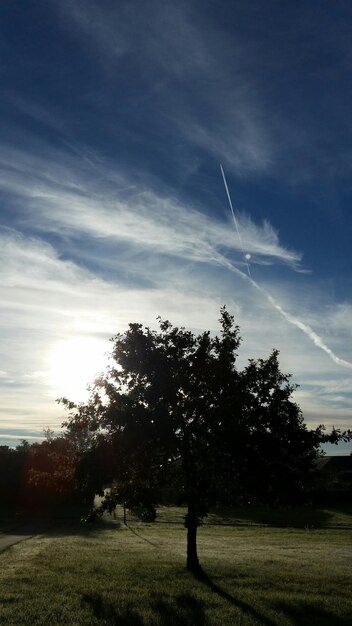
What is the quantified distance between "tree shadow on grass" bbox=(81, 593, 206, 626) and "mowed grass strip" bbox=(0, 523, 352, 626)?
1.0 inches

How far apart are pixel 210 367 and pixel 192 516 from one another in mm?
5783

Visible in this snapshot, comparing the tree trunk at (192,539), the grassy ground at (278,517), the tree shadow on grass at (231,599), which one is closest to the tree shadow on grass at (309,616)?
the tree shadow on grass at (231,599)

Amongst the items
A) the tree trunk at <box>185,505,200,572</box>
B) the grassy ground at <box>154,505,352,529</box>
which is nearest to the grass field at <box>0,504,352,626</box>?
the tree trunk at <box>185,505,200,572</box>

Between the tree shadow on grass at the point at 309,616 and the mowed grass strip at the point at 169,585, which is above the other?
the tree shadow on grass at the point at 309,616

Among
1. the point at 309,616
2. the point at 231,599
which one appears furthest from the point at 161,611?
the point at 309,616

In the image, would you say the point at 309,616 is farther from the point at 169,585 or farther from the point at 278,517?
the point at 278,517

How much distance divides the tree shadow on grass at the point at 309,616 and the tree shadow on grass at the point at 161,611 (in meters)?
2.33

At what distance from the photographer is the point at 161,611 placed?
44.5 feet

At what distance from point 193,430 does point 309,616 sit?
24.9ft

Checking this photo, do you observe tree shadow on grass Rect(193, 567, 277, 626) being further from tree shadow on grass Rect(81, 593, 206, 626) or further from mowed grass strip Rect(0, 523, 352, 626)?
tree shadow on grass Rect(81, 593, 206, 626)

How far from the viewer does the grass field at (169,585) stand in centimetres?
1303

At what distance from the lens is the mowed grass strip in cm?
1304

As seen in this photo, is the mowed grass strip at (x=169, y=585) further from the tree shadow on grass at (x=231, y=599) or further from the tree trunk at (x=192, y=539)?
the tree trunk at (x=192, y=539)

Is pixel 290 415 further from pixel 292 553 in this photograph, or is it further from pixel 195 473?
pixel 292 553
